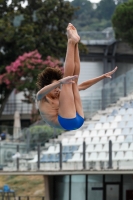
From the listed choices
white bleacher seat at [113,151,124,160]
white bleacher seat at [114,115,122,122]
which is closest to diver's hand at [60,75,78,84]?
white bleacher seat at [113,151,124,160]

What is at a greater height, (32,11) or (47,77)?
(32,11)

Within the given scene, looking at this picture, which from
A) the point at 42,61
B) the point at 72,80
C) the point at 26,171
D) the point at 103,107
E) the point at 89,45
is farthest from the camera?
the point at 89,45

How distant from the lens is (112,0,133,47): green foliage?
149 ft

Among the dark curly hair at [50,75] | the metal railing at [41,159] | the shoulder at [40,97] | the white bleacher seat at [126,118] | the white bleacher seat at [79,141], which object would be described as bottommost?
the metal railing at [41,159]

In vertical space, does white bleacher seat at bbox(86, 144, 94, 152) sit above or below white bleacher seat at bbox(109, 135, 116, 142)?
below

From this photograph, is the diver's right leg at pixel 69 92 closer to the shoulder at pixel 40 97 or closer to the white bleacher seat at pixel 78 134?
the shoulder at pixel 40 97

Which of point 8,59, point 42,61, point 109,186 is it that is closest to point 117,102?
point 109,186

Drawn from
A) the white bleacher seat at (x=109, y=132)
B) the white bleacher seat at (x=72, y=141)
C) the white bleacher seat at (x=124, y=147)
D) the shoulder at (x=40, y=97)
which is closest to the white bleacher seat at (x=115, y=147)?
the white bleacher seat at (x=124, y=147)

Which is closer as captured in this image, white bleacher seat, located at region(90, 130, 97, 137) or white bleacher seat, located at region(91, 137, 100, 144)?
white bleacher seat, located at region(91, 137, 100, 144)

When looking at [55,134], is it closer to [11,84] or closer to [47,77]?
[11,84]

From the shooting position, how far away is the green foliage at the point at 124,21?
45.5m

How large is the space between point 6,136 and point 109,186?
20.9 ft

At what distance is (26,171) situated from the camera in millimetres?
26500

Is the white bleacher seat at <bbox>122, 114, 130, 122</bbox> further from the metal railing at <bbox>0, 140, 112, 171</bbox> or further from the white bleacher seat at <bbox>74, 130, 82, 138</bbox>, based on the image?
the metal railing at <bbox>0, 140, 112, 171</bbox>
